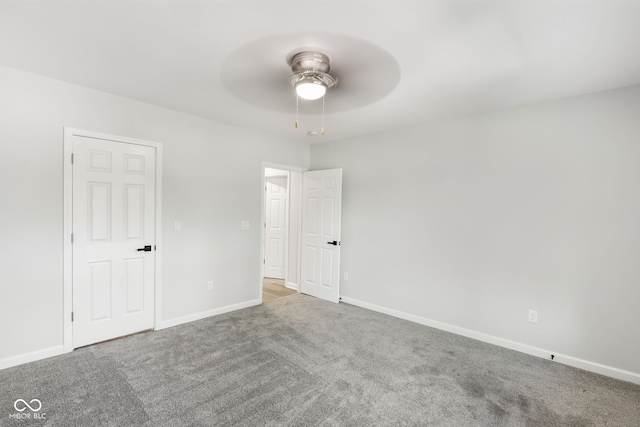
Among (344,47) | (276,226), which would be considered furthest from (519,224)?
(276,226)

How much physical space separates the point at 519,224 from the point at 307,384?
254 centimetres

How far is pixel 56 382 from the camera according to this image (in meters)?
2.28

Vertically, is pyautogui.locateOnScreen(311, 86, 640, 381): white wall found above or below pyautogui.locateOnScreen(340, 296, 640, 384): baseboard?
above

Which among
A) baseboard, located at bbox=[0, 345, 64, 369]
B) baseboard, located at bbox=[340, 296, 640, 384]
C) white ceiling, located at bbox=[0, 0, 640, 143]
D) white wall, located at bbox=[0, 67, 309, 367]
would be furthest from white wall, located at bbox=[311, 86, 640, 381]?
baseboard, located at bbox=[0, 345, 64, 369]

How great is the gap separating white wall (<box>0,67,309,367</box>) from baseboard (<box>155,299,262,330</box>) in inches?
1.2

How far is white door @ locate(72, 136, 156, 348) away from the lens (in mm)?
2785

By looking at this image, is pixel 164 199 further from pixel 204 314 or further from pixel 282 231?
pixel 282 231

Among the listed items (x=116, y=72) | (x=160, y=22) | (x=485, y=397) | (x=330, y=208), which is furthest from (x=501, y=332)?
(x=116, y=72)

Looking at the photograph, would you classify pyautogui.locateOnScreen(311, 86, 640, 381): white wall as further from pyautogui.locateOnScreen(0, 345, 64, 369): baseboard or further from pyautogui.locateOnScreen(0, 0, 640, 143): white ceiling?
pyautogui.locateOnScreen(0, 345, 64, 369): baseboard

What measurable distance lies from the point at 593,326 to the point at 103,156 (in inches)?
189

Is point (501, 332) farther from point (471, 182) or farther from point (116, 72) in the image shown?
point (116, 72)

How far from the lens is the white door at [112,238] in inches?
110

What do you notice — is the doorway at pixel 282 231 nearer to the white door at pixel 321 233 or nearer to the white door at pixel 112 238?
the white door at pixel 321 233

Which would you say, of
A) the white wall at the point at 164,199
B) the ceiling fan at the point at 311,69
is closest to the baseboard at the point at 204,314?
the white wall at the point at 164,199
